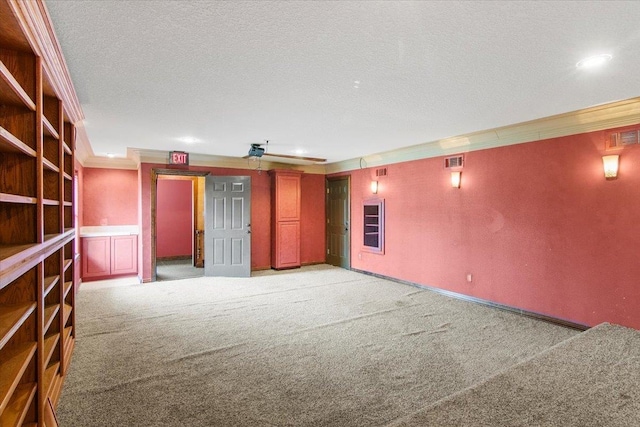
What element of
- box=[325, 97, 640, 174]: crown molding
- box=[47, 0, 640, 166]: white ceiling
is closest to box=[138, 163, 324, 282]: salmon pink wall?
box=[47, 0, 640, 166]: white ceiling

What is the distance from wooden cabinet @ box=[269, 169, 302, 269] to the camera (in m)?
7.24

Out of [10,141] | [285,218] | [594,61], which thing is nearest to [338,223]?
[285,218]

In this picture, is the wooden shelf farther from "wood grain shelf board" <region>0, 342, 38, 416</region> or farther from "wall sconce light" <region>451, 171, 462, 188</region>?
"wall sconce light" <region>451, 171, 462, 188</region>

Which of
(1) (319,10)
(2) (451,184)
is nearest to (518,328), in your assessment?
(2) (451,184)

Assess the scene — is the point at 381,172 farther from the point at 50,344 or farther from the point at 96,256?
the point at 96,256

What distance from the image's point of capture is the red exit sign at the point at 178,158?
614 centimetres

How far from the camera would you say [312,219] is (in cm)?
801

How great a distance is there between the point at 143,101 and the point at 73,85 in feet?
1.92

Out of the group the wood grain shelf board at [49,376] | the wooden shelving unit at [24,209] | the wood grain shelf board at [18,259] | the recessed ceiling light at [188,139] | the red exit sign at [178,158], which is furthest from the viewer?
the red exit sign at [178,158]

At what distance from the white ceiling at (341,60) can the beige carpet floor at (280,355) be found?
2388 millimetres

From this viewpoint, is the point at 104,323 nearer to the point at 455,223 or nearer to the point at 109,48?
the point at 109,48

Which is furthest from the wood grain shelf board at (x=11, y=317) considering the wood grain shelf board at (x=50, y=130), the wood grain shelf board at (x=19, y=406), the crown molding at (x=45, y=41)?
the crown molding at (x=45, y=41)

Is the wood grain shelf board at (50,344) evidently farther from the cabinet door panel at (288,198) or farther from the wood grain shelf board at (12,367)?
the cabinet door panel at (288,198)

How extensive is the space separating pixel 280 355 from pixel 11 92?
104 inches
